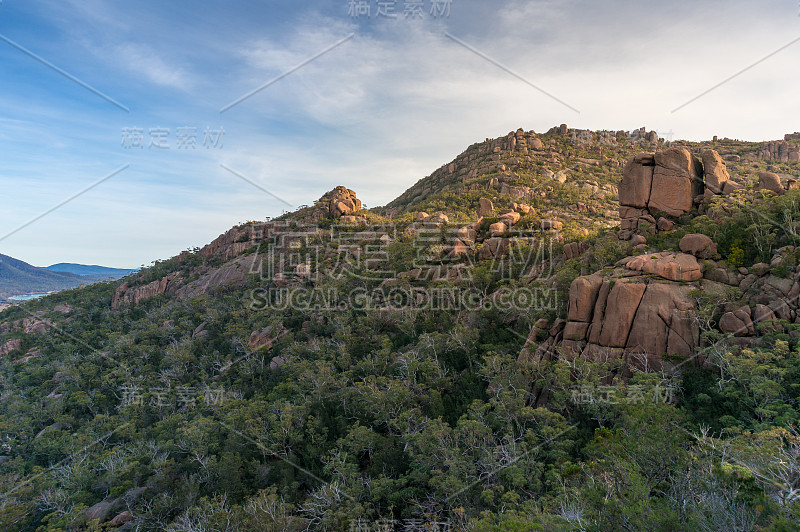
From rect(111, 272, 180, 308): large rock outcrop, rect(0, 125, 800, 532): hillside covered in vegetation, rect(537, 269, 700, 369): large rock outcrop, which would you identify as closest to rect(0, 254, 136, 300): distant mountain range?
rect(111, 272, 180, 308): large rock outcrop

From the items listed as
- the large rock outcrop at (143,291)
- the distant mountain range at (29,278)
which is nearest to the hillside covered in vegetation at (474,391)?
the large rock outcrop at (143,291)

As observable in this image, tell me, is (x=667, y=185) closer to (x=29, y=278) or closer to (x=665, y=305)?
(x=665, y=305)

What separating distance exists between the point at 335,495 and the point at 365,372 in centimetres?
1095

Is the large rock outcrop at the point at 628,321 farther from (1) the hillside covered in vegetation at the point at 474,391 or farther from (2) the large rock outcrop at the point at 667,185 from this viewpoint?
A: (2) the large rock outcrop at the point at 667,185

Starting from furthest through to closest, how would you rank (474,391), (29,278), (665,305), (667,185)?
1. (29,278)
2. (667,185)
3. (474,391)
4. (665,305)

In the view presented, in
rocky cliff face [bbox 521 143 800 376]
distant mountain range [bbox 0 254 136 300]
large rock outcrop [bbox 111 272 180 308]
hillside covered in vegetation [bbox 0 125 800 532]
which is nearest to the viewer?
hillside covered in vegetation [bbox 0 125 800 532]

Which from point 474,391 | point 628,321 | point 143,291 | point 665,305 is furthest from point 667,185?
point 143,291

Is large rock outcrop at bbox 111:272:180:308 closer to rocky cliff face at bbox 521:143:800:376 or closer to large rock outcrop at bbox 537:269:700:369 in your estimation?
rocky cliff face at bbox 521:143:800:376

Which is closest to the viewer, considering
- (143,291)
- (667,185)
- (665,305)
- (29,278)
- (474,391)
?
(665,305)

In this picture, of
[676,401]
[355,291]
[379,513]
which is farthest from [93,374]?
[676,401]

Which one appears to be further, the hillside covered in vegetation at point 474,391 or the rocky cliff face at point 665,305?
the rocky cliff face at point 665,305

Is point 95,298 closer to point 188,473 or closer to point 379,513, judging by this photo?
point 188,473

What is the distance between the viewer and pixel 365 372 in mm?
26891

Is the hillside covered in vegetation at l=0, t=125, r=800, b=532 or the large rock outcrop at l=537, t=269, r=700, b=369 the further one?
the large rock outcrop at l=537, t=269, r=700, b=369
